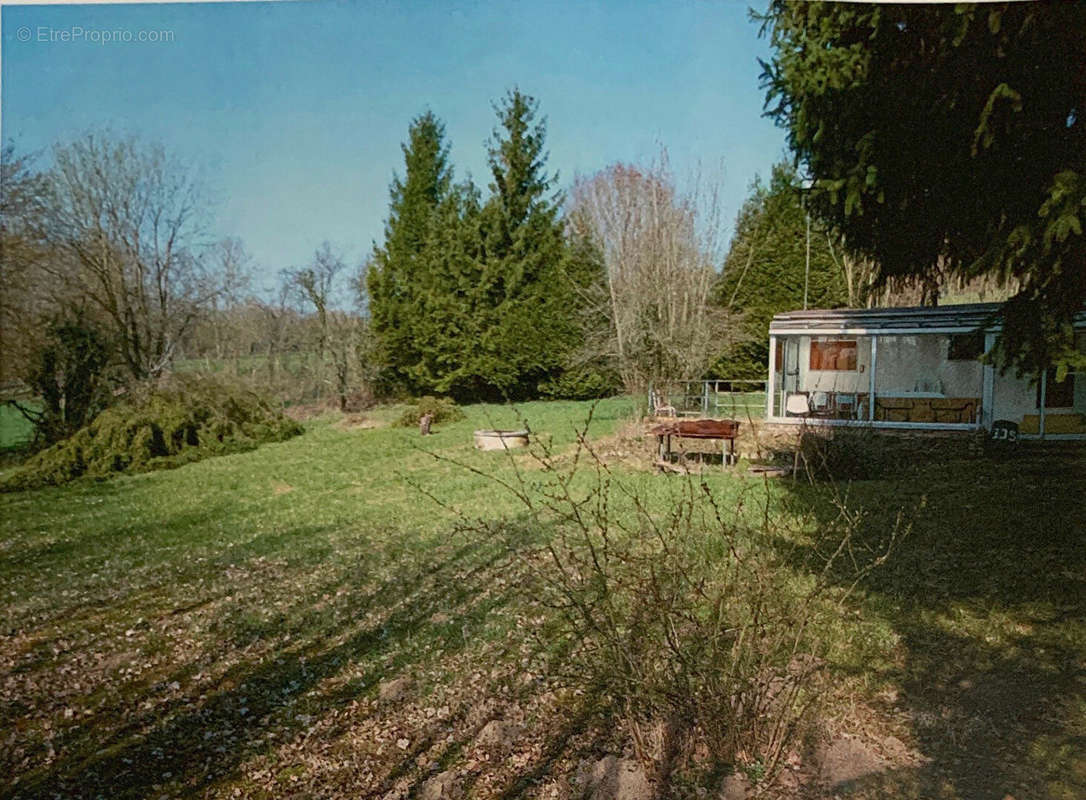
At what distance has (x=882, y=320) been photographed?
781cm

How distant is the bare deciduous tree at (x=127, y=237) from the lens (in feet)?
5.55

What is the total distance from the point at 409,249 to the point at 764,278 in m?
4.83

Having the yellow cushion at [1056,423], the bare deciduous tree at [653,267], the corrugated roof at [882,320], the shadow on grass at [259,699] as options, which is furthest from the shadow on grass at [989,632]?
the corrugated roof at [882,320]

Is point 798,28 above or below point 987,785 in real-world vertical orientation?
above

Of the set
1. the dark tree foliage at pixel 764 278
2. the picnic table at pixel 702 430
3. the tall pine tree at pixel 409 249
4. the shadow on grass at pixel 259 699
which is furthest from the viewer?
the picnic table at pixel 702 430

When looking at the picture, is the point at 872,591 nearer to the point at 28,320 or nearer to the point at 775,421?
the point at 28,320

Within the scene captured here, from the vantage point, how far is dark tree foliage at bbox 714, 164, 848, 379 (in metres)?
4.54

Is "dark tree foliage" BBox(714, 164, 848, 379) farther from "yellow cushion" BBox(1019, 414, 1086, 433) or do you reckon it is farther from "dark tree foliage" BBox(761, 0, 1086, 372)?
"yellow cushion" BBox(1019, 414, 1086, 433)

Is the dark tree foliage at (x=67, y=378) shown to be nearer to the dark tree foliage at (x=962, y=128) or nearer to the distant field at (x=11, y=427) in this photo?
the distant field at (x=11, y=427)

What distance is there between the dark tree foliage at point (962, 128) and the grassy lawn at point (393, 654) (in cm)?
102

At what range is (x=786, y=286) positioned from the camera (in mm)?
6684

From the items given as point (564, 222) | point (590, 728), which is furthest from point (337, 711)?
point (564, 222)

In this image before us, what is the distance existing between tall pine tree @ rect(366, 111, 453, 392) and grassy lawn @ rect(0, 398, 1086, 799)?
0.91m

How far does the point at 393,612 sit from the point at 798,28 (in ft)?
9.01
